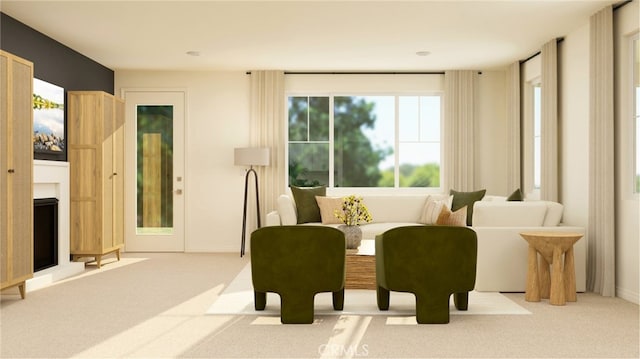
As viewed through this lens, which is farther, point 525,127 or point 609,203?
point 525,127

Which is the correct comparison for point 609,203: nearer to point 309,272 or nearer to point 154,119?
point 309,272

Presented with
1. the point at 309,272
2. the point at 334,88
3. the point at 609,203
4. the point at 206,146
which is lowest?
the point at 309,272

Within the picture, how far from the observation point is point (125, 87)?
8.80m

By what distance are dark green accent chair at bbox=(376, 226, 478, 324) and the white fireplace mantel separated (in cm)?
362

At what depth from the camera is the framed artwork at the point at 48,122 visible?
6.33 metres

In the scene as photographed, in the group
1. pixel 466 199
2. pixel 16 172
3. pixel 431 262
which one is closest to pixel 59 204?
pixel 16 172

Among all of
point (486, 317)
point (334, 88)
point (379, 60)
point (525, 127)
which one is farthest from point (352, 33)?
point (486, 317)

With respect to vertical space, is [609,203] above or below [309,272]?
above

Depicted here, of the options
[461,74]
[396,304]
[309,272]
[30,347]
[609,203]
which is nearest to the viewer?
[30,347]

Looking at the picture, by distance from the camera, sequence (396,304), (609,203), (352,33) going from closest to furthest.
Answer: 1. (396,304)
2. (609,203)
3. (352,33)

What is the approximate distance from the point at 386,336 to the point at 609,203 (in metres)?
2.71

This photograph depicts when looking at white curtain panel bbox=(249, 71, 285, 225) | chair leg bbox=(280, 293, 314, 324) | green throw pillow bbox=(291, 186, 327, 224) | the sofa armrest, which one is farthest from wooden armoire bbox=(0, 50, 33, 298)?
white curtain panel bbox=(249, 71, 285, 225)

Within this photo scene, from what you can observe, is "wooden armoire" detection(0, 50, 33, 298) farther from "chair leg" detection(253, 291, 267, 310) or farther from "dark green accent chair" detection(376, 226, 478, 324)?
"dark green accent chair" detection(376, 226, 478, 324)

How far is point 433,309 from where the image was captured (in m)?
4.38
